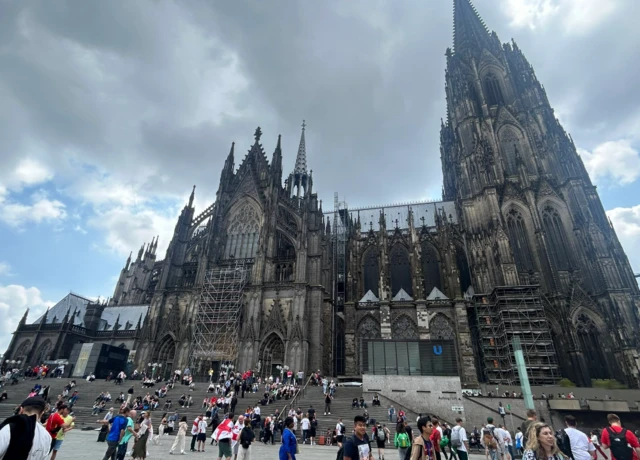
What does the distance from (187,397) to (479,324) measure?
2443 cm

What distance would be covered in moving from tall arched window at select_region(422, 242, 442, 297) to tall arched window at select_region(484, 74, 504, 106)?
20.3 m

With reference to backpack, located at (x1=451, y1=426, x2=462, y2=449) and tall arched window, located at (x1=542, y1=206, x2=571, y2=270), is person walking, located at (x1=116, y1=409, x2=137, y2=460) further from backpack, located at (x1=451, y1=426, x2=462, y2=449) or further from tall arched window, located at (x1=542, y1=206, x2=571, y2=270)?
tall arched window, located at (x1=542, y1=206, x2=571, y2=270)

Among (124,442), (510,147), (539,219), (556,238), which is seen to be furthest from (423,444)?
(510,147)

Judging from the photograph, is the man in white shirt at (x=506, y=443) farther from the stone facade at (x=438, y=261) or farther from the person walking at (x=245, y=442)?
the stone facade at (x=438, y=261)

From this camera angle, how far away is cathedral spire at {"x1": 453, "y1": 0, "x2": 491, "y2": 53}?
50531 millimetres

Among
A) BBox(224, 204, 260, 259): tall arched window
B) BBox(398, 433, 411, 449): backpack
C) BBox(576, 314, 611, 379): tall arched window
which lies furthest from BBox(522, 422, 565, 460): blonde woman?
BBox(224, 204, 260, 259): tall arched window

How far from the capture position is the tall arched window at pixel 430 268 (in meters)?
37.9

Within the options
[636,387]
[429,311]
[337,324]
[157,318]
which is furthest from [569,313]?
[157,318]

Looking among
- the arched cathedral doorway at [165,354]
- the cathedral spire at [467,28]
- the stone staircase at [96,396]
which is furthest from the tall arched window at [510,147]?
the arched cathedral doorway at [165,354]

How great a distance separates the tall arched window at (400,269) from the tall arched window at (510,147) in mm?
14255

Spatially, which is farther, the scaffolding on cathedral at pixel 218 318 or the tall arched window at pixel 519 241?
the tall arched window at pixel 519 241

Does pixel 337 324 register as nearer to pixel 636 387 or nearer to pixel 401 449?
pixel 636 387

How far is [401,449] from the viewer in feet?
25.8

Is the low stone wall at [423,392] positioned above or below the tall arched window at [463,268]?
below
